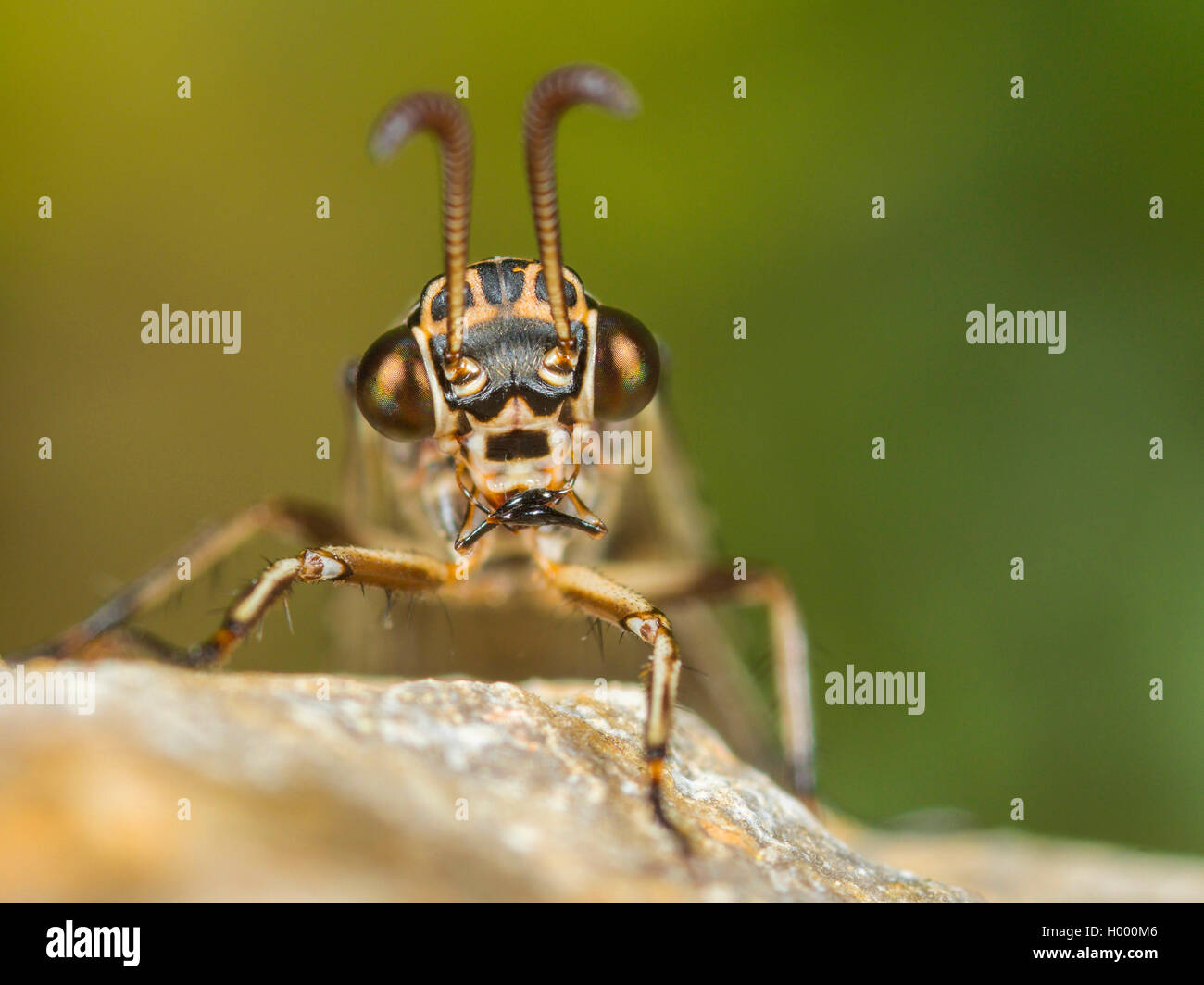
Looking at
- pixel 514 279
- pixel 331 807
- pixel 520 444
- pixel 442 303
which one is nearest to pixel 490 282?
pixel 514 279

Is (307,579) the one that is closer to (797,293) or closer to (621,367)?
(621,367)

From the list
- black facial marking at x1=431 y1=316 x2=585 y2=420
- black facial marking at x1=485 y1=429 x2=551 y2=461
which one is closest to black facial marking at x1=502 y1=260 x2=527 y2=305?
black facial marking at x1=431 y1=316 x2=585 y2=420

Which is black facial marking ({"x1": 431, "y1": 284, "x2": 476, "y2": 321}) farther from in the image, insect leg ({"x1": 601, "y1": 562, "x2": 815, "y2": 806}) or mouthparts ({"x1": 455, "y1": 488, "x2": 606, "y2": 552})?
insect leg ({"x1": 601, "y1": 562, "x2": 815, "y2": 806})

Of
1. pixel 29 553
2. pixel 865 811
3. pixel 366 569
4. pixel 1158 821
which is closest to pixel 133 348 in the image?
pixel 29 553

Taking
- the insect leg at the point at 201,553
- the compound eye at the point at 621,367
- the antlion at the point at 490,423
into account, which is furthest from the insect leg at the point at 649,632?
the insect leg at the point at 201,553

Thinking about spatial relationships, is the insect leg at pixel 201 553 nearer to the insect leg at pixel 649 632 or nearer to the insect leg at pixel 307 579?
the insect leg at pixel 307 579

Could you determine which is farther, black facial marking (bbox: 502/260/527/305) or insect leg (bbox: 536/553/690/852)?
black facial marking (bbox: 502/260/527/305)
